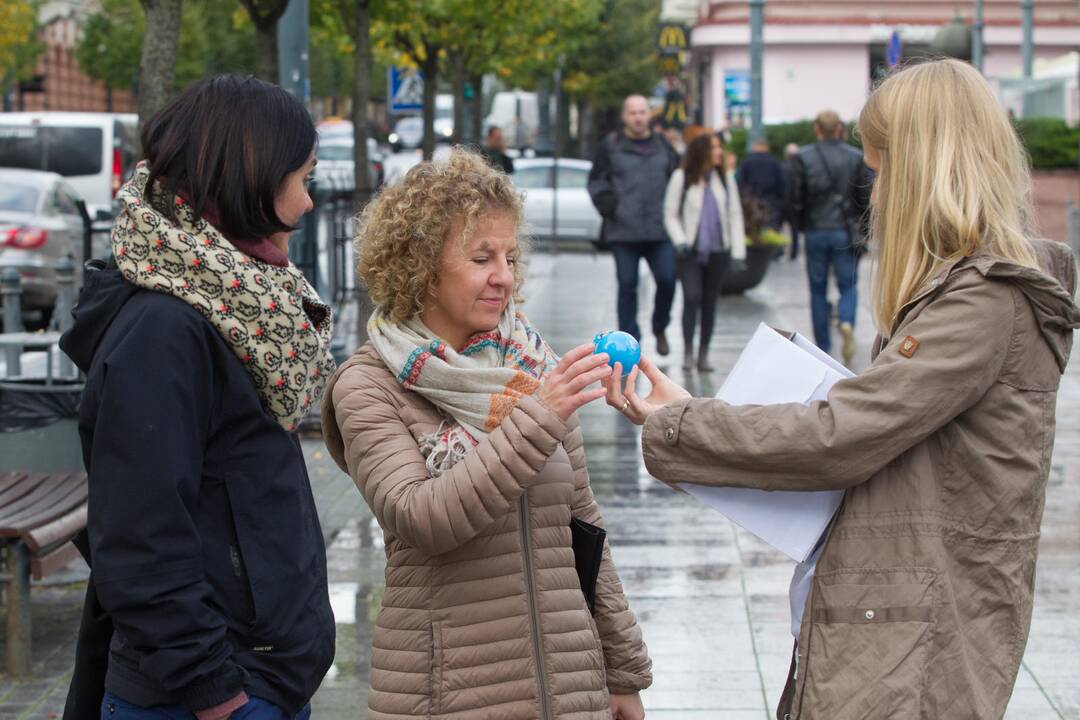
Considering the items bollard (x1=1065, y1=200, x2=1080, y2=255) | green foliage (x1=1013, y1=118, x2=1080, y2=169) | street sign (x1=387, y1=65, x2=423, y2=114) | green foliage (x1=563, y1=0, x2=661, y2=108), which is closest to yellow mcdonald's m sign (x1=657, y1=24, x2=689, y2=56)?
street sign (x1=387, y1=65, x2=423, y2=114)

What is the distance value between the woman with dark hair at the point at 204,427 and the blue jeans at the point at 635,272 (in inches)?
375

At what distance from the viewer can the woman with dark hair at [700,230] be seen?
39.1ft

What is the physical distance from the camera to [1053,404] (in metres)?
2.59

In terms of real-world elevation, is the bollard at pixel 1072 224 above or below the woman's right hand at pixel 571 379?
below

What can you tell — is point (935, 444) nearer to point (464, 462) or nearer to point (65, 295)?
point (464, 462)

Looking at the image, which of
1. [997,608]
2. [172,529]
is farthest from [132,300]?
[997,608]

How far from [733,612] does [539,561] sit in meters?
3.24

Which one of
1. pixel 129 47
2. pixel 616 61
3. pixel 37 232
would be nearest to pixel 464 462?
pixel 37 232

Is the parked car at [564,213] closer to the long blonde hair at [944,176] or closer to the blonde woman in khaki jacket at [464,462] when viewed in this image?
the blonde woman in khaki jacket at [464,462]

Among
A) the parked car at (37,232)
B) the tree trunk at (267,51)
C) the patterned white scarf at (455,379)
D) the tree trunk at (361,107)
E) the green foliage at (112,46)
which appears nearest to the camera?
the patterned white scarf at (455,379)

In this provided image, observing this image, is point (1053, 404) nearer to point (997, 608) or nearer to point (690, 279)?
point (997, 608)

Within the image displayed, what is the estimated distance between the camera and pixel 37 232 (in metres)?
15.9

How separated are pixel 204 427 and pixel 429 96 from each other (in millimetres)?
20572

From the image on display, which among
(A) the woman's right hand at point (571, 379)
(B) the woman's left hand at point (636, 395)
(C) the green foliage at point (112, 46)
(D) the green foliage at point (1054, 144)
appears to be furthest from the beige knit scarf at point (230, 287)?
(C) the green foliage at point (112, 46)
